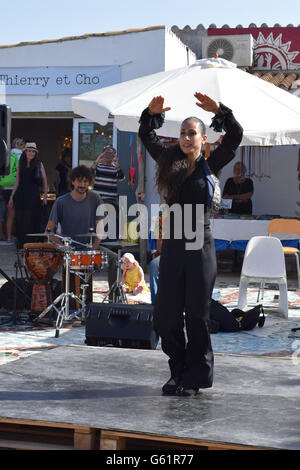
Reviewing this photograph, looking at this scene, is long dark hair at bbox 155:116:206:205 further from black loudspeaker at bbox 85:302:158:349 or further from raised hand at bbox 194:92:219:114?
black loudspeaker at bbox 85:302:158:349

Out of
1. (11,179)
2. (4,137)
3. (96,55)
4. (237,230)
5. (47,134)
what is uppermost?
(96,55)

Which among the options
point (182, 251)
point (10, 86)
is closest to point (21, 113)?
point (10, 86)

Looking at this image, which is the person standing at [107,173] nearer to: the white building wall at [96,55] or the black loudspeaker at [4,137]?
the white building wall at [96,55]

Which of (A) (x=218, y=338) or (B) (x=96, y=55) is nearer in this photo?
(A) (x=218, y=338)

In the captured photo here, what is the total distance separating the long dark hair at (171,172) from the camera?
477 cm

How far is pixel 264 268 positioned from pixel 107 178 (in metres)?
4.59

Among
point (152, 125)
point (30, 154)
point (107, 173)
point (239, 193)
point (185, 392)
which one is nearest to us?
Answer: point (185, 392)

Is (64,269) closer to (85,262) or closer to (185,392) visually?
(85,262)

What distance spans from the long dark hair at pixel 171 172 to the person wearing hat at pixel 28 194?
707 centimetres

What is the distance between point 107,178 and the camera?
13125 millimetres

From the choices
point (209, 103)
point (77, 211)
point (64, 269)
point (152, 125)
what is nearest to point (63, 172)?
point (77, 211)

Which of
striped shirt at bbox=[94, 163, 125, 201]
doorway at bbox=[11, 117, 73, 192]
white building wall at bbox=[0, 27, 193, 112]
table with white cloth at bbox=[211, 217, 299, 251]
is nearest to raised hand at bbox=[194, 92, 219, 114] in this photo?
table with white cloth at bbox=[211, 217, 299, 251]

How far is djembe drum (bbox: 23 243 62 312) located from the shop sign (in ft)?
20.4
